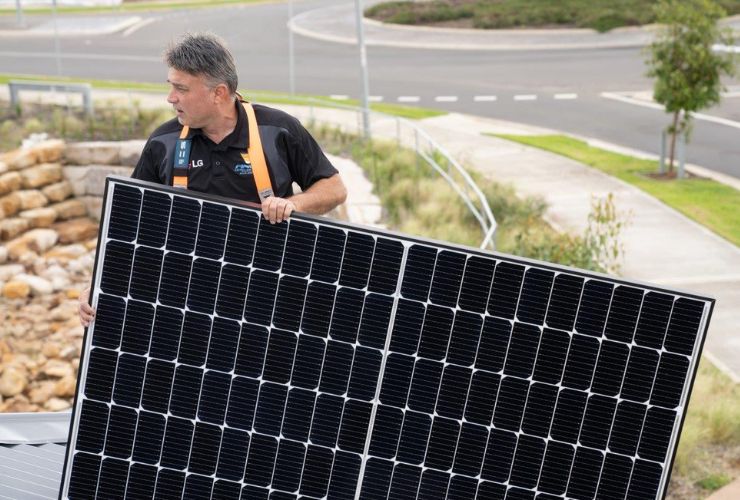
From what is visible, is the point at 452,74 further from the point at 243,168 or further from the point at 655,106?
the point at 243,168

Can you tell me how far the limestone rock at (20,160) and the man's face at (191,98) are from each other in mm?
17911

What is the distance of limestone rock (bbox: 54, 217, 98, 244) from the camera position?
2349 cm

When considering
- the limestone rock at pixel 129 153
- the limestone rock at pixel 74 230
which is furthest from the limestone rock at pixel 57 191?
the limestone rock at pixel 129 153

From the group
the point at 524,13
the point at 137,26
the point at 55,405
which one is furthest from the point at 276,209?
the point at 137,26

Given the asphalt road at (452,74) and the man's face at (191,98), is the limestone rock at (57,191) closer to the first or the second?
the asphalt road at (452,74)

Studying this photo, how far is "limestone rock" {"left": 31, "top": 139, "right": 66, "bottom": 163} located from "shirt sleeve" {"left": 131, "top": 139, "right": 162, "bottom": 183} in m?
17.7

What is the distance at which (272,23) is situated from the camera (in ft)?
161

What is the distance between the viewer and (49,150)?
24.1 m

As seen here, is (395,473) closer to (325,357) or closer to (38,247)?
(325,357)

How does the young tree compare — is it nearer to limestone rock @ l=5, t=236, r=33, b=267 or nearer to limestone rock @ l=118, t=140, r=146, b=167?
limestone rock @ l=118, t=140, r=146, b=167

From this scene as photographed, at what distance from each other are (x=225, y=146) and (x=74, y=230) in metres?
17.3

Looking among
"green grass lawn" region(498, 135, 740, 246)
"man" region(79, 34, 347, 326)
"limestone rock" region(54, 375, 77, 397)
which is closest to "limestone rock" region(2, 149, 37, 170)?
"limestone rock" region(54, 375, 77, 397)

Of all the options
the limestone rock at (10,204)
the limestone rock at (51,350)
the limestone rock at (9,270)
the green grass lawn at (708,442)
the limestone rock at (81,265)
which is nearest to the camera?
the green grass lawn at (708,442)

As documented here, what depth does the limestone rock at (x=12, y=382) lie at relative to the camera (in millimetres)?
17562
